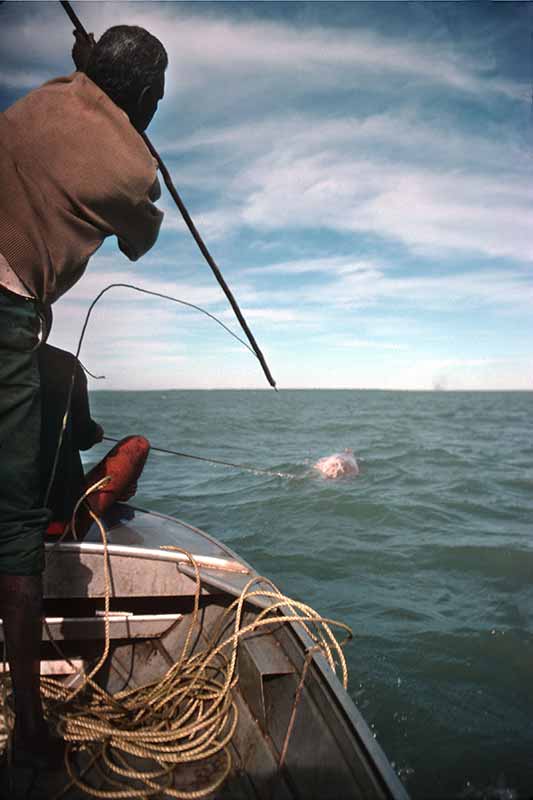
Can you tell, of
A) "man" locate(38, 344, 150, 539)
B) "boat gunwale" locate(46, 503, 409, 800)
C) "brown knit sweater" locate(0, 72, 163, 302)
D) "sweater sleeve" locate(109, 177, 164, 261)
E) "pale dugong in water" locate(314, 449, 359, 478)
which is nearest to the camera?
"boat gunwale" locate(46, 503, 409, 800)

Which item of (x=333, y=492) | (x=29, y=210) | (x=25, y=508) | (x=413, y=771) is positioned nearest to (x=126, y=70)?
(x=29, y=210)

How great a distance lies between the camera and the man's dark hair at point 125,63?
1.80m

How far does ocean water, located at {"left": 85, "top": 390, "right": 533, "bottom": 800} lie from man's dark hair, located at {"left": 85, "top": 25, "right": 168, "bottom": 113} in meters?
3.67

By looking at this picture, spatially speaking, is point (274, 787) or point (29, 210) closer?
point (29, 210)

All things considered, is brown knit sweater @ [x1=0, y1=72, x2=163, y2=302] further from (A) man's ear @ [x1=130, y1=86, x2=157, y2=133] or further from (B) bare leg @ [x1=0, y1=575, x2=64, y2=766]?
(B) bare leg @ [x1=0, y1=575, x2=64, y2=766]

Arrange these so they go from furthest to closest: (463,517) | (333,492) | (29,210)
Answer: (333,492) → (463,517) → (29,210)

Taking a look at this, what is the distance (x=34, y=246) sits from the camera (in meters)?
1.61

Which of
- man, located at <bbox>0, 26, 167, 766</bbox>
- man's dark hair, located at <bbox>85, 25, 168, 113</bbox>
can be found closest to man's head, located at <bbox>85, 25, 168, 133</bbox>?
man's dark hair, located at <bbox>85, 25, 168, 113</bbox>

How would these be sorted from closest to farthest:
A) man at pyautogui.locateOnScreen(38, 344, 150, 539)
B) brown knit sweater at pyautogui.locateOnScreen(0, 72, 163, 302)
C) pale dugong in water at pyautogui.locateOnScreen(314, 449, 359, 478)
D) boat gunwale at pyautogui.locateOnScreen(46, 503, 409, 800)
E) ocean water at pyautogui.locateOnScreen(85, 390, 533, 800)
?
1. boat gunwale at pyautogui.locateOnScreen(46, 503, 409, 800)
2. brown knit sweater at pyautogui.locateOnScreen(0, 72, 163, 302)
3. man at pyautogui.locateOnScreen(38, 344, 150, 539)
4. ocean water at pyautogui.locateOnScreen(85, 390, 533, 800)
5. pale dugong in water at pyautogui.locateOnScreen(314, 449, 359, 478)

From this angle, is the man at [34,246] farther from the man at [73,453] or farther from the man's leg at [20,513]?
the man at [73,453]

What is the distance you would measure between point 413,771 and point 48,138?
3.63 meters

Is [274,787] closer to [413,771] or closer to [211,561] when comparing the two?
[211,561]

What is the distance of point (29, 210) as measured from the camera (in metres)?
1.60

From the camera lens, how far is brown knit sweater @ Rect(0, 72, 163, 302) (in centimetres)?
159
